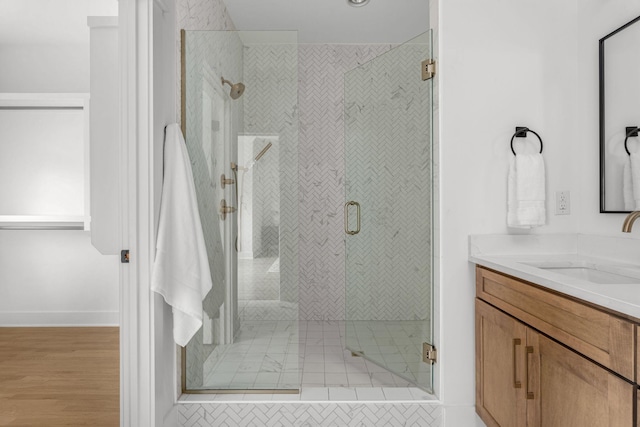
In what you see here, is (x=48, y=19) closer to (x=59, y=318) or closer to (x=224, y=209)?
(x=224, y=209)

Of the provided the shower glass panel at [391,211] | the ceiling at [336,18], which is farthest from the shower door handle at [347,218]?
the ceiling at [336,18]

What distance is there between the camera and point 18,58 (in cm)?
370

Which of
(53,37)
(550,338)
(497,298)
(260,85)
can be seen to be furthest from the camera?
(53,37)

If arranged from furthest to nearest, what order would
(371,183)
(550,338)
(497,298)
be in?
1. (371,183)
2. (497,298)
3. (550,338)

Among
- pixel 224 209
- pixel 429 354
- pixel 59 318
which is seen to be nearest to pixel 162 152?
pixel 224 209

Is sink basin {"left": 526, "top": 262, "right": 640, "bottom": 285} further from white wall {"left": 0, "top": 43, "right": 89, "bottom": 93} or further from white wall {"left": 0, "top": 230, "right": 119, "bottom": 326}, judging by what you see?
white wall {"left": 0, "top": 43, "right": 89, "bottom": 93}

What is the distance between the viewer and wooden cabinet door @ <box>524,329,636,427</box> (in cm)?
106

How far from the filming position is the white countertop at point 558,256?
1.32m

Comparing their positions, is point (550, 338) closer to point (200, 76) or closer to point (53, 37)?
point (200, 76)

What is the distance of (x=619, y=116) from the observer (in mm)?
1747

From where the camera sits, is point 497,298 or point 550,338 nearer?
point 550,338

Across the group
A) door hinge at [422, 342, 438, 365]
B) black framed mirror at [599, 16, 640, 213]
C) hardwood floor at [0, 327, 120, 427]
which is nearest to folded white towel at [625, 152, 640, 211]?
black framed mirror at [599, 16, 640, 213]

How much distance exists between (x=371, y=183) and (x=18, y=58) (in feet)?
11.4

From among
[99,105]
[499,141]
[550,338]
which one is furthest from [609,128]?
Answer: [99,105]
